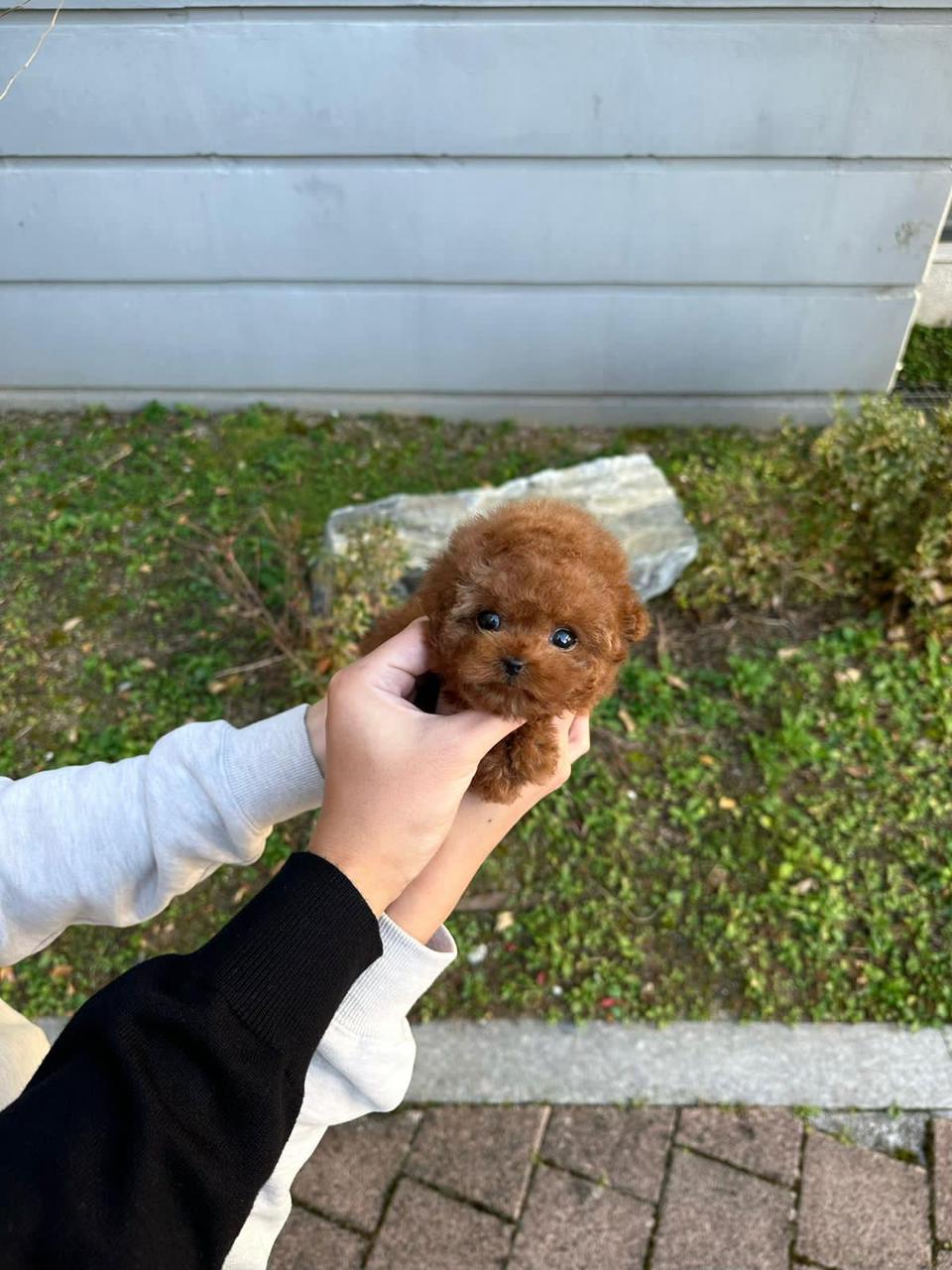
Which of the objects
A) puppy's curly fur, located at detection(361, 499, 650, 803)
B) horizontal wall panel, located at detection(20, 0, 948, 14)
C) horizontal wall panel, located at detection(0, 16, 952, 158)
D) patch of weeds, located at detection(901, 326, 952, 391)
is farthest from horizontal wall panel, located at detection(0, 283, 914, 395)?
puppy's curly fur, located at detection(361, 499, 650, 803)

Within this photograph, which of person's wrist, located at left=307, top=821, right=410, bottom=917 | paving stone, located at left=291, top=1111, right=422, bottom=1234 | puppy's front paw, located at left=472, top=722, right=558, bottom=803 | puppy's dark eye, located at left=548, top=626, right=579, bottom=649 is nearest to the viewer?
person's wrist, located at left=307, top=821, right=410, bottom=917

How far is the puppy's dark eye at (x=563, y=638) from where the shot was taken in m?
1.55

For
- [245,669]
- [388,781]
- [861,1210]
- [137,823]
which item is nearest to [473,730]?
[388,781]

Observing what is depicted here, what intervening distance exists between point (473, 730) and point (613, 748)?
1941 millimetres

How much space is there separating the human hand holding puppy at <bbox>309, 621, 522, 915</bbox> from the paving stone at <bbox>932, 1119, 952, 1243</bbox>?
186 cm

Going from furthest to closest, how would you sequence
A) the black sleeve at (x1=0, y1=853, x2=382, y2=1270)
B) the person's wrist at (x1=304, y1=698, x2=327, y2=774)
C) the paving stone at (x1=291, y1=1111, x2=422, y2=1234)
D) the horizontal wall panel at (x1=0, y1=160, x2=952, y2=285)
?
the horizontal wall panel at (x1=0, y1=160, x2=952, y2=285), the paving stone at (x1=291, y1=1111, x2=422, y2=1234), the person's wrist at (x1=304, y1=698, x2=327, y2=774), the black sleeve at (x1=0, y1=853, x2=382, y2=1270)

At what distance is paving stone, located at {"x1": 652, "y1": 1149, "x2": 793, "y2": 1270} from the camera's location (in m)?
2.22

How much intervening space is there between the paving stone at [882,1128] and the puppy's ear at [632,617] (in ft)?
5.30

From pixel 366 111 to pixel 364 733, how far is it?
11.1 feet

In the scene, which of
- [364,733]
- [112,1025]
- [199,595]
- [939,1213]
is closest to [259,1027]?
[112,1025]

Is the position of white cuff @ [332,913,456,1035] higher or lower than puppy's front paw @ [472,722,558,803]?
lower

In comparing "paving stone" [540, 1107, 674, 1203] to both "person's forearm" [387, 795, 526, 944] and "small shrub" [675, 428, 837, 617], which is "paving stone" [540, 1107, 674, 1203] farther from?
"small shrub" [675, 428, 837, 617]

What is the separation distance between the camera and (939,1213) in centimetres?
228

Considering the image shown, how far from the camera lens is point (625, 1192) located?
2340 mm
